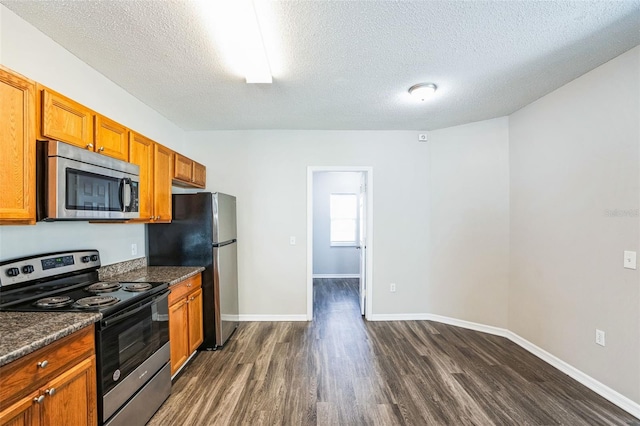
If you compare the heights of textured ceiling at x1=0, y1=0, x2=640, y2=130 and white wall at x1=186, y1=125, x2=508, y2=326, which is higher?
textured ceiling at x1=0, y1=0, x2=640, y2=130

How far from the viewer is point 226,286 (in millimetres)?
3057

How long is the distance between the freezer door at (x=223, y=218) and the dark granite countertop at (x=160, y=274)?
40cm

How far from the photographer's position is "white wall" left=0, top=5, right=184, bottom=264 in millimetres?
1620

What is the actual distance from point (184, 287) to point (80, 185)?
122 centimetres

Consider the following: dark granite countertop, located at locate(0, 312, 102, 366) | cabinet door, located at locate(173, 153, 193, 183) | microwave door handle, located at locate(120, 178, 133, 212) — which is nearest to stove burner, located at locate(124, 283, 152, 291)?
dark granite countertop, located at locate(0, 312, 102, 366)

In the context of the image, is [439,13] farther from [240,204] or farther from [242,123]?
[240,204]

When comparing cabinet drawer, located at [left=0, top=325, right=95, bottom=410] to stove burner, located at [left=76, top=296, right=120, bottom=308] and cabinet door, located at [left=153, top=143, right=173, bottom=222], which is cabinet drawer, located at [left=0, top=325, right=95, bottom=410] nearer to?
stove burner, located at [left=76, top=296, right=120, bottom=308]

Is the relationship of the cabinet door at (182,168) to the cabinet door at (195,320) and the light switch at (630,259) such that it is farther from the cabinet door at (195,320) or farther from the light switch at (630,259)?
the light switch at (630,259)

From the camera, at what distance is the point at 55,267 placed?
1.85 metres

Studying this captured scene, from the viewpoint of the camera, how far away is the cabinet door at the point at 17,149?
51.5 inches

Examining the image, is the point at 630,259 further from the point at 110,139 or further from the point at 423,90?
the point at 110,139

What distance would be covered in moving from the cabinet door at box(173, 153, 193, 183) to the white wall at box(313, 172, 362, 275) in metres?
3.38

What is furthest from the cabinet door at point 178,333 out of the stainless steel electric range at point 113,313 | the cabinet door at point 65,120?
the cabinet door at point 65,120

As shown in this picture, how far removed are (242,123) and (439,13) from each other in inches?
99.3
